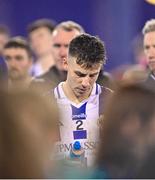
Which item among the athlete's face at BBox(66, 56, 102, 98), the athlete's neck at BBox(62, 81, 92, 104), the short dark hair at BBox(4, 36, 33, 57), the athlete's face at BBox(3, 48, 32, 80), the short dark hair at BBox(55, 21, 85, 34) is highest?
the short dark hair at BBox(55, 21, 85, 34)

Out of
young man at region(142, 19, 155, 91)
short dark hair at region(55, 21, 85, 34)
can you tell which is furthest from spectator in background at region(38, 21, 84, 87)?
young man at region(142, 19, 155, 91)

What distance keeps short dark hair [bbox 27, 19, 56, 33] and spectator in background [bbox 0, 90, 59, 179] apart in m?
1.22

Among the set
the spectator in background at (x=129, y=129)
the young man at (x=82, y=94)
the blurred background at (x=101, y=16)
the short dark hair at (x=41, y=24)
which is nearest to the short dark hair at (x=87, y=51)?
the young man at (x=82, y=94)

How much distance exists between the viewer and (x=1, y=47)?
7.84 ft

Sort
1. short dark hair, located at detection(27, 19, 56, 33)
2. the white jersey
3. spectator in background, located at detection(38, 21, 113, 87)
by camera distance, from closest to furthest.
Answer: the white jersey
spectator in background, located at detection(38, 21, 113, 87)
short dark hair, located at detection(27, 19, 56, 33)

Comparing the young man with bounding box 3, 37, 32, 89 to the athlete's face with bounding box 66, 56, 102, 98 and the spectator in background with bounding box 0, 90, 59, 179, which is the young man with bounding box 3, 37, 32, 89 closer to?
the athlete's face with bounding box 66, 56, 102, 98

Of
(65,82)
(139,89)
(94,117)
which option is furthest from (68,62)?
(139,89)

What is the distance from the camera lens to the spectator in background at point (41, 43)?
7.84 feet

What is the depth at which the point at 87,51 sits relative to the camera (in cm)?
193

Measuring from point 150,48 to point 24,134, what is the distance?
1.09 meters

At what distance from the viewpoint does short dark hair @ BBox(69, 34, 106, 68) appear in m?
1.93

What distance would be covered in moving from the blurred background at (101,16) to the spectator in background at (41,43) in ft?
0.13

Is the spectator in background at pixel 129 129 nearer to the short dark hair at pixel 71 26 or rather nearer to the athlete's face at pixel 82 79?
the athlete's face at pixel 82 79

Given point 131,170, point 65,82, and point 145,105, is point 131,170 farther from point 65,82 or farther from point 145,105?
point 65,82
